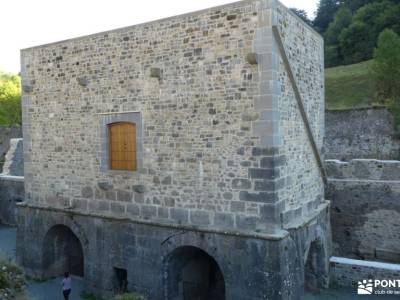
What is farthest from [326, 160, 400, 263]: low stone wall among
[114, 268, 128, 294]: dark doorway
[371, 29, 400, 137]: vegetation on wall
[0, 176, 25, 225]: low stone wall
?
[0, 176, 25, 225]: low stone wall

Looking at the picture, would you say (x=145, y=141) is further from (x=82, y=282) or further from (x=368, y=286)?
(x=368, y=286)

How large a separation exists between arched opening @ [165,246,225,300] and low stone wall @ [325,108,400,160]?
47.6ft

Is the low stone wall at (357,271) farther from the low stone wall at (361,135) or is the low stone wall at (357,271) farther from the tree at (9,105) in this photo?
the tree at (9,105)

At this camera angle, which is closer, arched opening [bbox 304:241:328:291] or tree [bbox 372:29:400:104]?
arched opening [bbox 304:241:328:291]

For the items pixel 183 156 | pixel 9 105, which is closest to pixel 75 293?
pixel 183 156

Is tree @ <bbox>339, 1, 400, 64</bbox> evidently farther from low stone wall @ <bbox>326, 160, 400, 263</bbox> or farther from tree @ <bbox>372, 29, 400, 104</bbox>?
low stone wall @ <bbox>326, 160, 400, 263</bbox>

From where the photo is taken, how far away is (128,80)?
32.1 feet

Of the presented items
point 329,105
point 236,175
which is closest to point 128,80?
point 236,175

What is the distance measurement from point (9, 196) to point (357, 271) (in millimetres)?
15670

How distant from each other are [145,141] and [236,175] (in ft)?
8.67

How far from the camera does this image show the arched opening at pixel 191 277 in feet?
31.1

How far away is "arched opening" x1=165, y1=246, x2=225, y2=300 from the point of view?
31.1 ft

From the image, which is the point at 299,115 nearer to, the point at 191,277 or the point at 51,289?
the point at 191,277

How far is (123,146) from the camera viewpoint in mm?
10078
